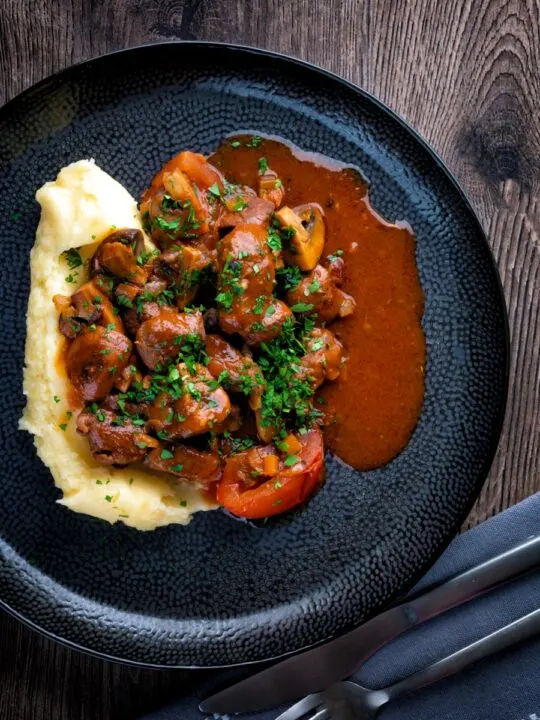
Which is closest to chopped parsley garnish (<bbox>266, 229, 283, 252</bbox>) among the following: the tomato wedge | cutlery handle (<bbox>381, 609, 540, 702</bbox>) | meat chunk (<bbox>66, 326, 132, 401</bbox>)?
meat chunk (<bbox>66, 326, 132, 401</bbox>)

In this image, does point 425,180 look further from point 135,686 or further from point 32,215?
point 135,686

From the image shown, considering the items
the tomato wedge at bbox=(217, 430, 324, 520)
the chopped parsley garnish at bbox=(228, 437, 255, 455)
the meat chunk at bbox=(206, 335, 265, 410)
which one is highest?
the meat chunk at bbox=(206, 335, 265, 410)

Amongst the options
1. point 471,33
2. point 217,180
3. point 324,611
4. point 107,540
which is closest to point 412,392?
point 324,611

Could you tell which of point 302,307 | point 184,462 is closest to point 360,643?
point 184,462

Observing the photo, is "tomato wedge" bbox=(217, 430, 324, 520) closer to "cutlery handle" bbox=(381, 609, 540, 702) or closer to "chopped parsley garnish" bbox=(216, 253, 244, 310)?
"chopped parsley garnish" bbox=(216, 253, 244, 310)

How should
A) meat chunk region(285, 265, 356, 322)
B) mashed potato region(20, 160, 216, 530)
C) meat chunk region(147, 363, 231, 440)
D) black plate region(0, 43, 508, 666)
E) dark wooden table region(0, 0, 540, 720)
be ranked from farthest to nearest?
1. dark wooden table region(0, 0, 540, 720)
2. black plate region(0, 43, 508, 666)
3. meat chunk region(285, 265, 356, 322)
4. mashed potato region(20, 160, 216, 530)
5. meat chunk region(147, 363, 231, 440)

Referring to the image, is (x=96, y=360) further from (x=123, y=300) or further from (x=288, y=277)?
(x=288, y=277)
